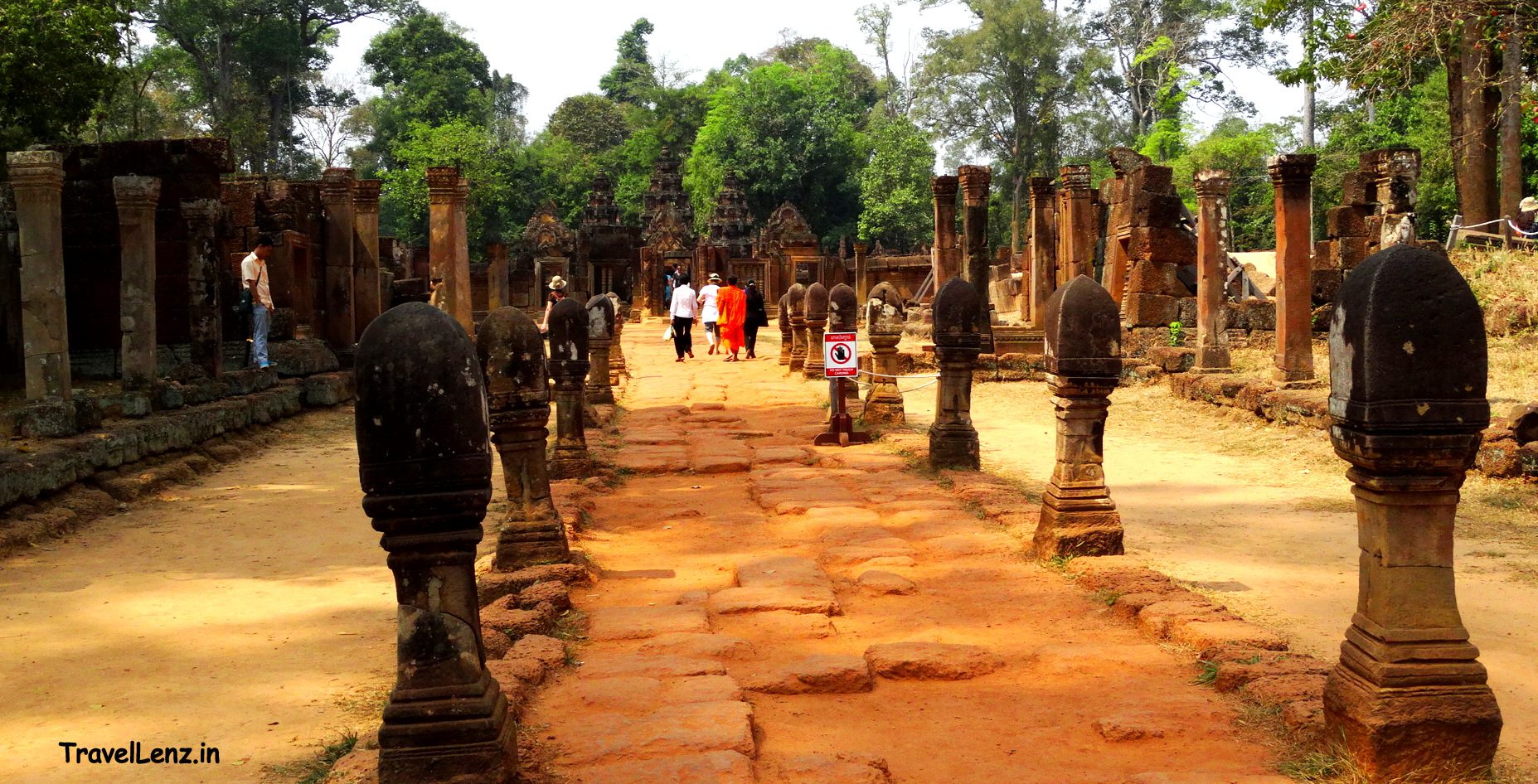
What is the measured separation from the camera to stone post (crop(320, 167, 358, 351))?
17.8 meters

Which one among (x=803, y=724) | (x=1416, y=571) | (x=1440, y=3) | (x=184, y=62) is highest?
(x=184, y=62)

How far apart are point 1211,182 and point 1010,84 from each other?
37.5 metres

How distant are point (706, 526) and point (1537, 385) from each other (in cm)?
810

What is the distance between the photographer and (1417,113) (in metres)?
32.1

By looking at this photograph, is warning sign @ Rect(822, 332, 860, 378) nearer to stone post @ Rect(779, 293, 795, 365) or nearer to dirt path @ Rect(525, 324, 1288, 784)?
dirt path @ Rect(525, 324, 1288, 784)

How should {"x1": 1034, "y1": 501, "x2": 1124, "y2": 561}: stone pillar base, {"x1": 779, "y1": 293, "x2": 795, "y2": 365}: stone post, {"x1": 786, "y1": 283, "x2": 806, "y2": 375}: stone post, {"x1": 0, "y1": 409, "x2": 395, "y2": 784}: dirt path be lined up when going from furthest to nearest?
{"x1": 779, "y1": 293, "x2": 795, "y2": 365}: stone post, {"x1": 786, "y1": 283, "x2": 806, "y2": 375}: stone post, {"x1": 1034, "y1": 501, "x2": 1124, "y2": 561}: stone pillar base, {"x1": 0, "y1": 409, "x2": 395, "y2": 784}: dirt path

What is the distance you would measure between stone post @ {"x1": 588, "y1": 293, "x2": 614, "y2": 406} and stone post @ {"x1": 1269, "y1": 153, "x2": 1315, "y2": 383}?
7.24 meters

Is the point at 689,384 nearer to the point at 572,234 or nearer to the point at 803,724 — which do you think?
the point at 803,724

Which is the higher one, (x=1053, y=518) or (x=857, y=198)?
(x=857, y=198)

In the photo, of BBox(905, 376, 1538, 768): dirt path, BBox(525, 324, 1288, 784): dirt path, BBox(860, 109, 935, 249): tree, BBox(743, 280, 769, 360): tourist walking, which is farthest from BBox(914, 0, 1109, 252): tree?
BBox(525, 324, 1288, 784): dirt path

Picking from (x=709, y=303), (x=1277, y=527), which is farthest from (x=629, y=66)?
(x=1277, y=527)

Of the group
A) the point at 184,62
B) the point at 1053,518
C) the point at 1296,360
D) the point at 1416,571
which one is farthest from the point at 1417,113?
the point at 184,62

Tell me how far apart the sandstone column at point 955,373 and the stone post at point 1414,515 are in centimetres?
579

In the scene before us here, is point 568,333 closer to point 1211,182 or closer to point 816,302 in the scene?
point 816,302
